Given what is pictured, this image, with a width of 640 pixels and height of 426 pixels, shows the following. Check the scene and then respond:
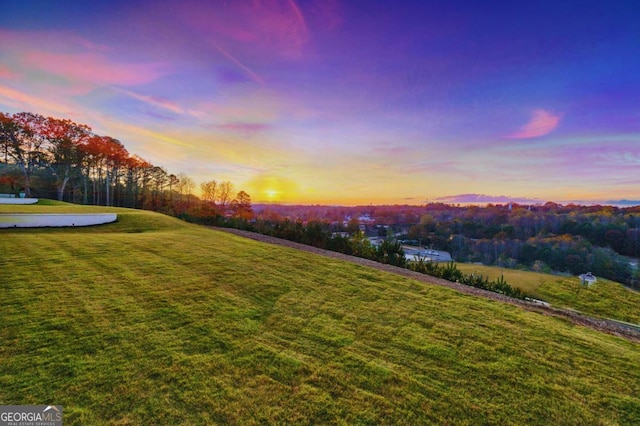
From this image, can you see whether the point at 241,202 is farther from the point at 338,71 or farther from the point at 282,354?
the point at 282,354

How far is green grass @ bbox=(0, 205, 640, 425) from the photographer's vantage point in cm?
213

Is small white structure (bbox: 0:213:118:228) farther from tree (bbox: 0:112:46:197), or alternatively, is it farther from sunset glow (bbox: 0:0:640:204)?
tree (bbox: 0:112:46:197)

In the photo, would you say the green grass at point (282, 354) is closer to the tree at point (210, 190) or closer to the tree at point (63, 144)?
the tree at point (63, 144)

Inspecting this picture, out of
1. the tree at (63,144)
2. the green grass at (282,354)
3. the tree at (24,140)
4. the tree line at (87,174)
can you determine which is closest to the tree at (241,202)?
the tree line at (87,174)

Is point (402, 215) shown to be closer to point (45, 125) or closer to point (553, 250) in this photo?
point (553, 250)

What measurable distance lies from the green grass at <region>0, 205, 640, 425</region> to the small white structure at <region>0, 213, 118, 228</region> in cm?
640

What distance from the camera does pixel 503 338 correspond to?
3.62 m

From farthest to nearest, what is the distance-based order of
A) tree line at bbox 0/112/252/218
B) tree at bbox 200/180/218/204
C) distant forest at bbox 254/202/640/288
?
tree at bbox 200/180/218/204 → distant forest at bbox 254/202/640/288 → tree line at bbox 0/112/252/218

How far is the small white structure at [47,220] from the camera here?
364 inches

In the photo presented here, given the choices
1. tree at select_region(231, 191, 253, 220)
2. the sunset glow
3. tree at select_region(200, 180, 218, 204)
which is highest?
the sunset glow

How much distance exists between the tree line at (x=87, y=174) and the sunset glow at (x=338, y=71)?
12839mm

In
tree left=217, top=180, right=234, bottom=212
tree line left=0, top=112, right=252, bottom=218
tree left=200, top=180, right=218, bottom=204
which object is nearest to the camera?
tree line left=0, top=112, right=252, bottom=218

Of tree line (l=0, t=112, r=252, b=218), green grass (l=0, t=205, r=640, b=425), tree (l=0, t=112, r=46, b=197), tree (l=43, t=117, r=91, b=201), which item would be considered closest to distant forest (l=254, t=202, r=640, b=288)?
tree line (l=0, t=112, r=252, b=218)

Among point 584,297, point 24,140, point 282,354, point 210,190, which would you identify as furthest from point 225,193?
point 584,297
